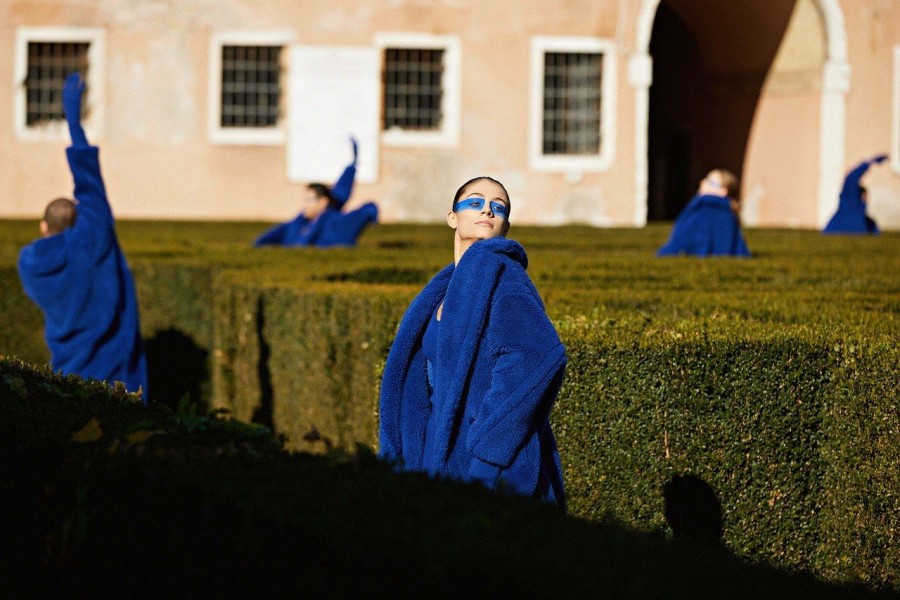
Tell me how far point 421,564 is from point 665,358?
2903 mm

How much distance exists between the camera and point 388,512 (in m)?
2.75

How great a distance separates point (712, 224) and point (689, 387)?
291 inches

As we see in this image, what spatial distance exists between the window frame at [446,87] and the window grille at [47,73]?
4.74 metres

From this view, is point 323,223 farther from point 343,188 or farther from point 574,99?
point 574,99

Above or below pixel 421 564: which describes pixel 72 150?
above

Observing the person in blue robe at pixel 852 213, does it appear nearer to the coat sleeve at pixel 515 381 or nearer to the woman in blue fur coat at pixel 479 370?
the woman in blue fur coat at pixel 479 370

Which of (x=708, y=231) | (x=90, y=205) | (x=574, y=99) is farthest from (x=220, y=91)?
(x=90, y=205)

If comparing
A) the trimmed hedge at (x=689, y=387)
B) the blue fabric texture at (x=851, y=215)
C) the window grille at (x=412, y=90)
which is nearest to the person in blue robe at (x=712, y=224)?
the trimmed hedge at (x=689, y=387)

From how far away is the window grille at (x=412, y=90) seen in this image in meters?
23.6

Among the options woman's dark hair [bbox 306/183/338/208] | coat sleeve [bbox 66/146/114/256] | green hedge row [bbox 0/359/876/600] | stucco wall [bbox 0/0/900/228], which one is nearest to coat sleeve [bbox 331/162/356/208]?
woman's dark hair [bbox 306/183/338/208]

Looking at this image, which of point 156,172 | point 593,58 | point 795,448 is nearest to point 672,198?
point 593,58

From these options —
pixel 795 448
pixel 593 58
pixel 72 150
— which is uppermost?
pixel 593 58

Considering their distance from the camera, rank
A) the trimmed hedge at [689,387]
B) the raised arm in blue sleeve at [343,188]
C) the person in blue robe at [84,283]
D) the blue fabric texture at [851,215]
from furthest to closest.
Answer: the blue fabric texture at [851,215] → the raised arm in blue sleeve at [343,188] → the person in blue robe at [84,283] → the trimmed hedge at [689,387]

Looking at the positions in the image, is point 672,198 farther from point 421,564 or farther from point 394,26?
point 421,564
